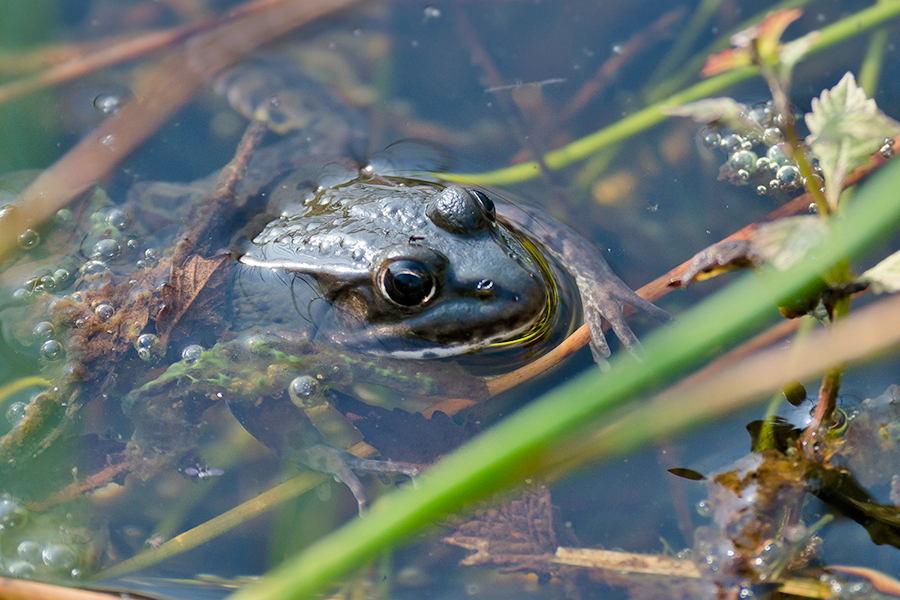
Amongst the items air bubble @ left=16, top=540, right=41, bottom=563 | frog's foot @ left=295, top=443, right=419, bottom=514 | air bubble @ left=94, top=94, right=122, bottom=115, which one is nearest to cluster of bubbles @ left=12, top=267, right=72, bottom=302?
air bubble @ left=94, top=94, right=122, bottom=115

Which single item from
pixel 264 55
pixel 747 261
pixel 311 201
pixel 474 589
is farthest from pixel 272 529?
pixel 264 55

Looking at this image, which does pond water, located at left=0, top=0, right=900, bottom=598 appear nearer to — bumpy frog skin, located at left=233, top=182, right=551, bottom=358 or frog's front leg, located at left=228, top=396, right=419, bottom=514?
frog's front leg, located at left=228, top=396, right=419, bottom=514

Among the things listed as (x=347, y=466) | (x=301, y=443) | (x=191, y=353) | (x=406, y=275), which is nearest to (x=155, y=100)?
(x=191, y=353)

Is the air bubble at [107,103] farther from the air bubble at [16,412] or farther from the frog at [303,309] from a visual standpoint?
the air bubble at [16,412]

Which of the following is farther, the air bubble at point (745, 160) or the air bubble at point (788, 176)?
the air bubble at point (745, 160)

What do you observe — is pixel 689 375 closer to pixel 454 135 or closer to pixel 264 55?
pixel 454 135

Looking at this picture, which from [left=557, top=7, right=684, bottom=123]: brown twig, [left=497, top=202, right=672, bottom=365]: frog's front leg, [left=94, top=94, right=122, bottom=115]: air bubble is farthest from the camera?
[left=94, top=94, right=122, bottom=115]: air bubble

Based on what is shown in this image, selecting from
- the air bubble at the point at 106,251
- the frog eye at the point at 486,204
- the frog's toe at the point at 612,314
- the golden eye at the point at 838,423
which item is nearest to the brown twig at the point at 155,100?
the air bubble at the point at 106,251
